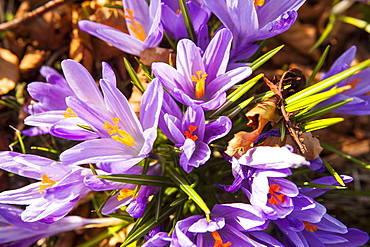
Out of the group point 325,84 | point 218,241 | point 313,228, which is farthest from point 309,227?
point 325,84

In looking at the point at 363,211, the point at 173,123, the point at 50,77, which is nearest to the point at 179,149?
the point at 173,123

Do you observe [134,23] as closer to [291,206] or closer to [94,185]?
[94,185]

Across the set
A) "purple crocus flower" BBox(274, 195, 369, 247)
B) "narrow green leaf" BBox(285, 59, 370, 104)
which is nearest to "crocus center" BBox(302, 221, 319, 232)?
"purple crocus flower" BBox(274, 195, 369, 247)

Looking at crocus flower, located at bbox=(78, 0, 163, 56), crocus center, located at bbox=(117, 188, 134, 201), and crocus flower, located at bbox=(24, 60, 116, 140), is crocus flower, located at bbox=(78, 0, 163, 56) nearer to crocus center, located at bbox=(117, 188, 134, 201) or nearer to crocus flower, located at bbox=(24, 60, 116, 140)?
crocus flower, located at bbox=(24, 60, 116, 140)

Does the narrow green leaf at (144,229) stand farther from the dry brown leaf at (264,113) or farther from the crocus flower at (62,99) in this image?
the dry brown leaf at (264,113)

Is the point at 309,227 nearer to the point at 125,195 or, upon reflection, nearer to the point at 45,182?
the point at 125,195

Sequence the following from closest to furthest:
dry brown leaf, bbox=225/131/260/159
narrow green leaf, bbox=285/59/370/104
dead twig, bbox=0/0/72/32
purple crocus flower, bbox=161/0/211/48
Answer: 1. narrow green leaf, bbox=285/59/370/104
2. dry brown leaf, bbox=225/131/260/159
3. purple crocus flower, bbox=161/0/211/48
4. dead twig, bbox=0/0/72/32
